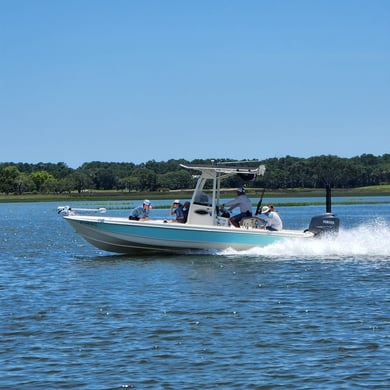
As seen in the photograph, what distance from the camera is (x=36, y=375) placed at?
12.1 metres

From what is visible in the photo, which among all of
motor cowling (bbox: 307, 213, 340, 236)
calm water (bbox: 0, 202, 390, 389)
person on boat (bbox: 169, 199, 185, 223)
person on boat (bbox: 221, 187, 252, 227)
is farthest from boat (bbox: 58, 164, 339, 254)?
calm water (bbox: 0, 202, 390, 389)

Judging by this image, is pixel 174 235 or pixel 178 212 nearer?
pixel 174 235

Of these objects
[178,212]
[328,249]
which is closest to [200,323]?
[178,212]

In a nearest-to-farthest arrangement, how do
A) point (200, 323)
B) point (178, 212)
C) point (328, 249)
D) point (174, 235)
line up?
point (200, 323), point (174, 235), point (178, 212), point (328, 249)

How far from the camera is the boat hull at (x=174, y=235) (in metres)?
26.5

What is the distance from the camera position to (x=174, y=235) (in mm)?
26703

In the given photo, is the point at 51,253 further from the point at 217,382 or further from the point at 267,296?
the point at 217,382

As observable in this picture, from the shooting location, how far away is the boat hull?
26.5 m

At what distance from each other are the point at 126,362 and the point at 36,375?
4.67 ft

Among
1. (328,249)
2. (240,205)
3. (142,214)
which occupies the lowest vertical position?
(328,249)

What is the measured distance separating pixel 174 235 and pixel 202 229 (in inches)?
38.3

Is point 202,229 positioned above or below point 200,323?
above

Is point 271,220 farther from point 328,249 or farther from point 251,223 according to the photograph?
point 328,249

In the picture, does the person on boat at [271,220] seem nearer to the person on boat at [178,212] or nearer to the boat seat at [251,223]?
the boat seat at [251,223]
